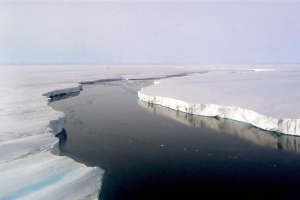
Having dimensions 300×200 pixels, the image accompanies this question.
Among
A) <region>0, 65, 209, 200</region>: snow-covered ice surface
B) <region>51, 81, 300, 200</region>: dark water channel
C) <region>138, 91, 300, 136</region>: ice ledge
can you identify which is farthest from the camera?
<region>138, 91, 300, 136</region>: ice ledge

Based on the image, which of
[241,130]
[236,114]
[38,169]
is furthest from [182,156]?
[236,114]

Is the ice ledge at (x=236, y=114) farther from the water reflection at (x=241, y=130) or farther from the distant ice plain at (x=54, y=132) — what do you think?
the water reflection at (x=241, y=130)

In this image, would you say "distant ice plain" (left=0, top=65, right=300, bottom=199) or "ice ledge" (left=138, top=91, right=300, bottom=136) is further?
"ice ledge" (left=138, top=91, right=300, bottom=136)

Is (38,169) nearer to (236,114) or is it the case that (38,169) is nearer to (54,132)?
(54,132)

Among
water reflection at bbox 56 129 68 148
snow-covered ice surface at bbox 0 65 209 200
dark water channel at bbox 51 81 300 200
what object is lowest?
dark water channel at bbox 51 81 300 200

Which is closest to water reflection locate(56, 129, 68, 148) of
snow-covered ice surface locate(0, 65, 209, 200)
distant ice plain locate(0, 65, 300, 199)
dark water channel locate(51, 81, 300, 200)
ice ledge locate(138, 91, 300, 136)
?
dark water channel locate(51, 81, 300, 200)

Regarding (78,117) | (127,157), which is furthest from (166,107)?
(127,157)

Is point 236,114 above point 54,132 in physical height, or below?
above

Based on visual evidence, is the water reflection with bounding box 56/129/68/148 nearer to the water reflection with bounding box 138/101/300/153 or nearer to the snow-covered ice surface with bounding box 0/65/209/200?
the snow-covered ice surface with bounding box 0/65/209/200
